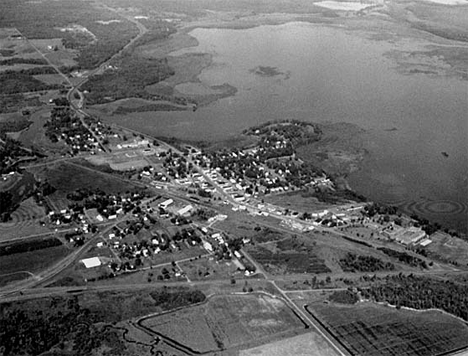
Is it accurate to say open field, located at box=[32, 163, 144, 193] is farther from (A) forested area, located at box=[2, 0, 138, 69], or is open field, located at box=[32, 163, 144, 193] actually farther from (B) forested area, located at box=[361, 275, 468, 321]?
(A) forested area, located at box=[2, 0, 138, 69]

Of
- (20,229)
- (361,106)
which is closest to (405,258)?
(20,229)

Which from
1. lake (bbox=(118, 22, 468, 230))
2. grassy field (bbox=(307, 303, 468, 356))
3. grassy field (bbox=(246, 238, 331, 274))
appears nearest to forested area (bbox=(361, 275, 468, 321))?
grassy field (bbox=(307, 303, 468, 356))

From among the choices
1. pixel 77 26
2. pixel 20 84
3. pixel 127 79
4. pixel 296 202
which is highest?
pixel 77 26

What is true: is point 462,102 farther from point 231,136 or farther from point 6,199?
point 6,199

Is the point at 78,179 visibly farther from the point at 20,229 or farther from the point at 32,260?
the point at 32,260

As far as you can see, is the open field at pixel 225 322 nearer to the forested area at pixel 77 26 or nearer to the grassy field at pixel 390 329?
the grassy field at pixel 390 329

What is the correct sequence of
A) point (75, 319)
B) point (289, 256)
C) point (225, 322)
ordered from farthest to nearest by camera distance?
1. point (289, 256)
2. point (225, 322)
3. point (75, 319)

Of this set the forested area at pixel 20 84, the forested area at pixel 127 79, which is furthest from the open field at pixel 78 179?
the forested area at pixel 20 84
